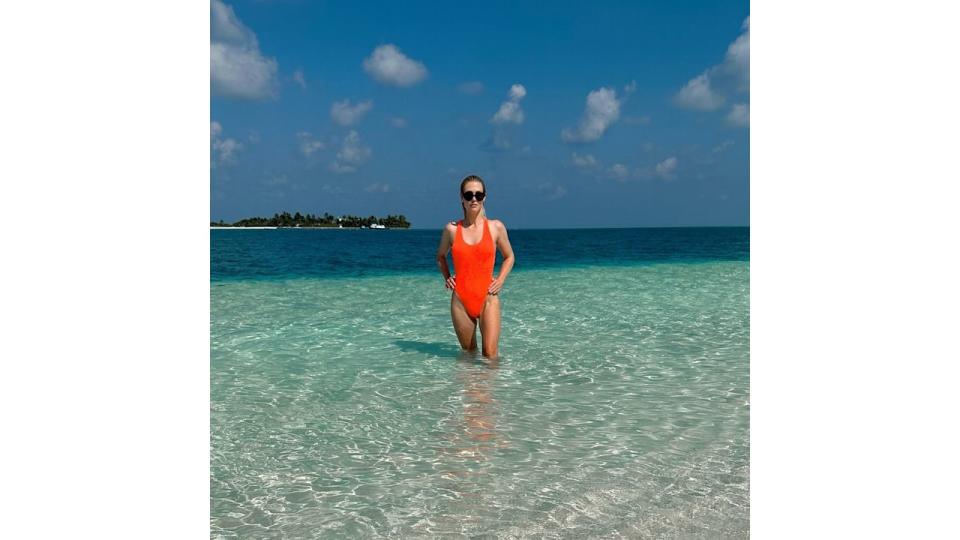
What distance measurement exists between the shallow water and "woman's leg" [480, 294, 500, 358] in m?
0.19

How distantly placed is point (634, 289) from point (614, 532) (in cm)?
1312

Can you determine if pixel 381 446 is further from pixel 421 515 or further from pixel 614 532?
pixel 614 532

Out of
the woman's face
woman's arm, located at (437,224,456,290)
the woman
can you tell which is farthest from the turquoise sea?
the woman's face

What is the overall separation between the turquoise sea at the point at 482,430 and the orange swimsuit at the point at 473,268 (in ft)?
2.43

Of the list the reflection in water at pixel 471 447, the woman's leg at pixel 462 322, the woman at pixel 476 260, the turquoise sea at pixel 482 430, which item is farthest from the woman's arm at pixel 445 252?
the reflection in water at pixel 471 447

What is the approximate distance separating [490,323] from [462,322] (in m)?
0.41

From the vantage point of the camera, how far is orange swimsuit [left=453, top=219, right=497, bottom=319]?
22.3ft

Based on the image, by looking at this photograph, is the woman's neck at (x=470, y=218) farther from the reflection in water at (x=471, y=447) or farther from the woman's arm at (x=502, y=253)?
the reflection in water at (x=471, y=447)

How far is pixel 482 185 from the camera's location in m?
6.72

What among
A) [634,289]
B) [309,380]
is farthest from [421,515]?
[634,289]

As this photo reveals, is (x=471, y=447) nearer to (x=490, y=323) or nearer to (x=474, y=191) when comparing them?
(x=490, y=323)

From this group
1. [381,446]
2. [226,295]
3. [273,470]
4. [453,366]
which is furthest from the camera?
[226,295]

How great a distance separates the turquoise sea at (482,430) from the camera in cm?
344
